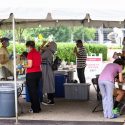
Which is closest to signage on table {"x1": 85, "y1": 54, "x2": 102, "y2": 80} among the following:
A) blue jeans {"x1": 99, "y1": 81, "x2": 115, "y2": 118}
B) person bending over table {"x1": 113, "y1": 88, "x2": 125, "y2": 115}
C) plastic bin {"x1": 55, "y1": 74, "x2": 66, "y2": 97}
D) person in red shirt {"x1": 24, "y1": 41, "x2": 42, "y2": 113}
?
plastic bin {"x1": 55, "y1": 74, "x2": 66, "y2": 97}

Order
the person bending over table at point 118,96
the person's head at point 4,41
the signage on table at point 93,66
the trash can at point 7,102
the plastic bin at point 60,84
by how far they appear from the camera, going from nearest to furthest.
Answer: the trash can at point 7,102, the person bending over table at point 118,96, the person's head at point 4,41, the plastic bin at point 60,84, the signage on table at point 93,66

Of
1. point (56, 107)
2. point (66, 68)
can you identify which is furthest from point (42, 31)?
point (56, 107)

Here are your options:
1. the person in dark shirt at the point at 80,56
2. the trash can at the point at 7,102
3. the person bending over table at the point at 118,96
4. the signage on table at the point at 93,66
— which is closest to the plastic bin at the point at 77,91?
the person in dark shirt at the point at 80,56

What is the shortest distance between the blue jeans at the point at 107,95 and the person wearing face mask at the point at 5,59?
3.07 m

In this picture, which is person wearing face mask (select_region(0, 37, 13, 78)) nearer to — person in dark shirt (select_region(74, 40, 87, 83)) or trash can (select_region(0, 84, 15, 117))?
trash can (select_region(0, 84, 15, 117))

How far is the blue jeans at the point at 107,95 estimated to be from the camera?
912 centimetres

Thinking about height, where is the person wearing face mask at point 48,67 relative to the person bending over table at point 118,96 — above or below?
above

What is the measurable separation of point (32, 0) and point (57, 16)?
69 cm

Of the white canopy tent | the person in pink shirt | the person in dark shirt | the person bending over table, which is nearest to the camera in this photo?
the white canopy tent

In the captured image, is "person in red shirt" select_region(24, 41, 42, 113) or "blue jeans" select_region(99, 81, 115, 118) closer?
"blue jeans" select_region(99, 81, 115, 118)

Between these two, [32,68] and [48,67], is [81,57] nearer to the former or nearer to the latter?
[48,67]

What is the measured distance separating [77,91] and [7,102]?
10.0 ft

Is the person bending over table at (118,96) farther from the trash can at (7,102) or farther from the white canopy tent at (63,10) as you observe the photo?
the trash can at (7,102)

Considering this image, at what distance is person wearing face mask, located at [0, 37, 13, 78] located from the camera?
1120 centimetres
